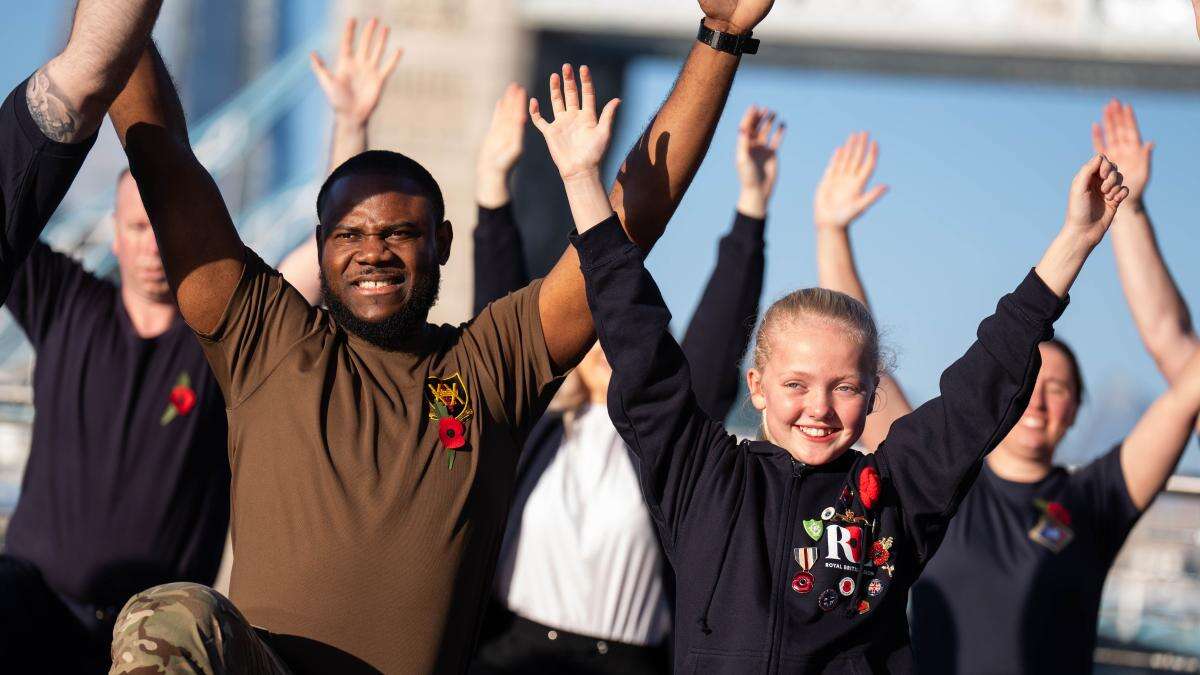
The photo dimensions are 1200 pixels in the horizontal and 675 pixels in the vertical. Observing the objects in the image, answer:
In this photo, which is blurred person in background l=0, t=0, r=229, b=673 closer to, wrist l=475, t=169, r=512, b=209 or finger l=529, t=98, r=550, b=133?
wrist l=475, t=169, r=512, b=209

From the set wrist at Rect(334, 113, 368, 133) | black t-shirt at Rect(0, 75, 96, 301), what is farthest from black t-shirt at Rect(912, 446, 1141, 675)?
black t-shirt at Rect(0, 75, 96, 301)

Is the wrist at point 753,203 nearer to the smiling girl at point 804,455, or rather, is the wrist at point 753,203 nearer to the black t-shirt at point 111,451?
the smiling girl at point 804,455

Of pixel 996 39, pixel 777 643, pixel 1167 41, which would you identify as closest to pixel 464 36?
pixel 996 39

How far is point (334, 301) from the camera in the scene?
8.22 ft

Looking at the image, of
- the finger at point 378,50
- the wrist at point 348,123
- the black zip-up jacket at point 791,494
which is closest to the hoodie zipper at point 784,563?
the black zip-up jacket at point 791,494

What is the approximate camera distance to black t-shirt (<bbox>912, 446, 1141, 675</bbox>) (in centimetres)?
344

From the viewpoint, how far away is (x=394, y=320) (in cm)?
248

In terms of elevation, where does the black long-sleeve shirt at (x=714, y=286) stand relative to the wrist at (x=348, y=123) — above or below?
below

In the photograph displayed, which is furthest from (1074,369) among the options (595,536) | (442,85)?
(442,85)

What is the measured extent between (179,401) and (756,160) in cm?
157

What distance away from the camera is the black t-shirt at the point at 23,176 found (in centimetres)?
223

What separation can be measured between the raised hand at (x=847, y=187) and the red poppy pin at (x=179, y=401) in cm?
161

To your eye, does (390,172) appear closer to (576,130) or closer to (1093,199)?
(576,130)

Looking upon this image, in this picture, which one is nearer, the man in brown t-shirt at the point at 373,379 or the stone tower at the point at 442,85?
the man in brown t-shirt at the point at 373,379
